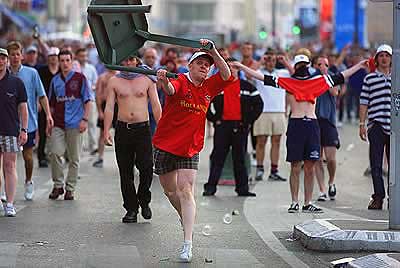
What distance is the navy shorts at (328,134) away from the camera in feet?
49.1

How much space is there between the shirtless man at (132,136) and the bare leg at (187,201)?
232 cm

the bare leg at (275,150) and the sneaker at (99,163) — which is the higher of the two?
the bare leg at (275,150)

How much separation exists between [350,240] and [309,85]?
3336 mm

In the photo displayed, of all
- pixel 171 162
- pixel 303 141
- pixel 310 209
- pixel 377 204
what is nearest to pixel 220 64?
pixel 171 162

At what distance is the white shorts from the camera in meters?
17.5

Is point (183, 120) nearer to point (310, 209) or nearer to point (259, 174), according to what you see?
point (310, 209)

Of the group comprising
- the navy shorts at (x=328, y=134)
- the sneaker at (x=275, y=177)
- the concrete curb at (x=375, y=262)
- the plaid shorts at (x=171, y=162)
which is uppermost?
the plaid shorts at (x=171, y=162)

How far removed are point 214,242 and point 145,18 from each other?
7.56 ft

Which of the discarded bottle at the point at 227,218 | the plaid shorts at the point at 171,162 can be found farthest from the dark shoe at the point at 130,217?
the plaid shorts at the point at 171,162

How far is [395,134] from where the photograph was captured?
36.3ft

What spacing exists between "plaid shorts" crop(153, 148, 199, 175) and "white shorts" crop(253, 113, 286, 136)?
7.10 meters

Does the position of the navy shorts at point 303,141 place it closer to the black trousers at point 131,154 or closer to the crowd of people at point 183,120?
the crowd of people at point 183,120

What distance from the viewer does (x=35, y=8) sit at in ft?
191

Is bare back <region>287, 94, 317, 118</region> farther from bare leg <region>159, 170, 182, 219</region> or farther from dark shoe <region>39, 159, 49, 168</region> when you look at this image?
dark shoe <region>39, 159, 49, 168</region>
